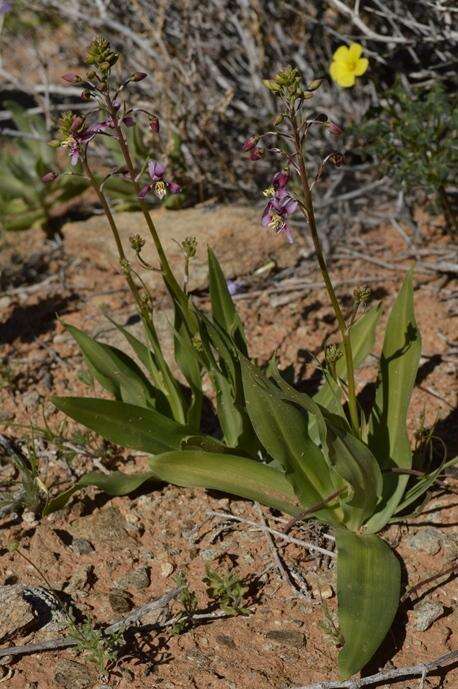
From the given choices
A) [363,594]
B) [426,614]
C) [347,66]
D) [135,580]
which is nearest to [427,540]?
[426,614]

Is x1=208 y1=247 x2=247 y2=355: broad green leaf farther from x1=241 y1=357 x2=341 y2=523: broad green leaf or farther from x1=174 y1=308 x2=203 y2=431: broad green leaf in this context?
x1=241 y1=357 x2=341 y2=523: broad green leaf

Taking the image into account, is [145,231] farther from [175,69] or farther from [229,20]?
[229,20]

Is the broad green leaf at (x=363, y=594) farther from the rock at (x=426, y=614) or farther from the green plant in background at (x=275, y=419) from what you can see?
the rock at (x=426, y=614)

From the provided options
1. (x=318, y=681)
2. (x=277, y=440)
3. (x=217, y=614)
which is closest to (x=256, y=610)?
(x=217, y=614)

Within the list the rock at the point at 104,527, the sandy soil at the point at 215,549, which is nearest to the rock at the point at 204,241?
the sandy soil at the point at 215,549

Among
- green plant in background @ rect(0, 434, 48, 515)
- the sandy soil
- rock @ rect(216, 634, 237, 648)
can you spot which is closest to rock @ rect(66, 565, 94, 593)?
the sandy soil

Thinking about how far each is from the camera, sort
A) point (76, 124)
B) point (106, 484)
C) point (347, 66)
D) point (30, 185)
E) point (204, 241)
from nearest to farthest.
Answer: point (76, 124), point (106, 484), point (347, 66), point (204, 241), point (30, 185)

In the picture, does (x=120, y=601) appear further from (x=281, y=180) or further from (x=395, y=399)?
(x=281, y=180)
